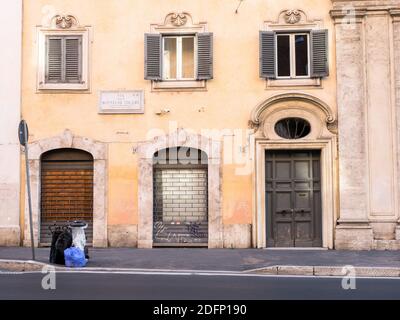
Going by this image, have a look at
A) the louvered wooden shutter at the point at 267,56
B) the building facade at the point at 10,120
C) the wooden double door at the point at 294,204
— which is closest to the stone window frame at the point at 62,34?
the building facade at the point at 10,120

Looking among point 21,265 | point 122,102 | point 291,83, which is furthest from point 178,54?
point 21,265

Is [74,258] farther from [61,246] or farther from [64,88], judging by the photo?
[64,88]

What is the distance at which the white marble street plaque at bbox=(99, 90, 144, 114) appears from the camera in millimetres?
17078

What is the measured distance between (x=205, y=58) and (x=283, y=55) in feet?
7.06

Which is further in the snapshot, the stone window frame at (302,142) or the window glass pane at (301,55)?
the window glass pane at (301,55)

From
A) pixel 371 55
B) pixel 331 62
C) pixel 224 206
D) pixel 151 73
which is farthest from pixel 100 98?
pixel 371 55

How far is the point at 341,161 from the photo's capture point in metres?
16.7

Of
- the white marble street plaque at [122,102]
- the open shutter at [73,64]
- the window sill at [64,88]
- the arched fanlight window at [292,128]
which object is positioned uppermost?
the open shutter at [73,64]

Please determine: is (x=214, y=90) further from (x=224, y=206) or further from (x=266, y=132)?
(x=224, y=206)

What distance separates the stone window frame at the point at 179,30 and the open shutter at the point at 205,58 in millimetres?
197

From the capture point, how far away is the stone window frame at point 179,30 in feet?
55.9

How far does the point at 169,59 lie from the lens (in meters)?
17.3

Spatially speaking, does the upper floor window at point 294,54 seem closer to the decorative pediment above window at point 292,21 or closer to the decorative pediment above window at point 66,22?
the decorative pediment above window at point 292,21
